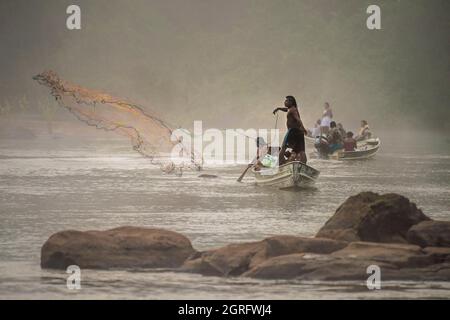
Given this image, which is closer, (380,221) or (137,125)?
(380,221)

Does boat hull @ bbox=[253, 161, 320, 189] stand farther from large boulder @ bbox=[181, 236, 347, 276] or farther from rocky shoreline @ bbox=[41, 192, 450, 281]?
large boulder @ bbox=[181, 236, 347, 276]

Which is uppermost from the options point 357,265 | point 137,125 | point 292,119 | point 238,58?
point 238,58

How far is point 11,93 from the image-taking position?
80562 millimetres

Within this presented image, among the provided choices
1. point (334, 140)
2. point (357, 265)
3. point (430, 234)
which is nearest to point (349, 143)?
point (334, 140)

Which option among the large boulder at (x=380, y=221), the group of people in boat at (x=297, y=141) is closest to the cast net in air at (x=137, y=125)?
the group of people in boat at (x=297, y=141)

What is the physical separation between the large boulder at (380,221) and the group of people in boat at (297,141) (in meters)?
6.77

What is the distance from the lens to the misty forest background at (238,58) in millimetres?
72688

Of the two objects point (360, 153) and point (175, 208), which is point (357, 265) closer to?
point (175, 208)

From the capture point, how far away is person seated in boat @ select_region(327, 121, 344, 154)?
3788 cm

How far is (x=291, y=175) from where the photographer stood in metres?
26.8

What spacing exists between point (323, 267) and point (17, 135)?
48847 millimetres

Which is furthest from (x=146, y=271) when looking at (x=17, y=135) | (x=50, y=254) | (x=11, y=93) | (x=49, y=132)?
(x=11, y=93)

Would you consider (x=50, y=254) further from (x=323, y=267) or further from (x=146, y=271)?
(x=323, y=267)

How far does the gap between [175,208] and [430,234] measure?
9.28 metres
